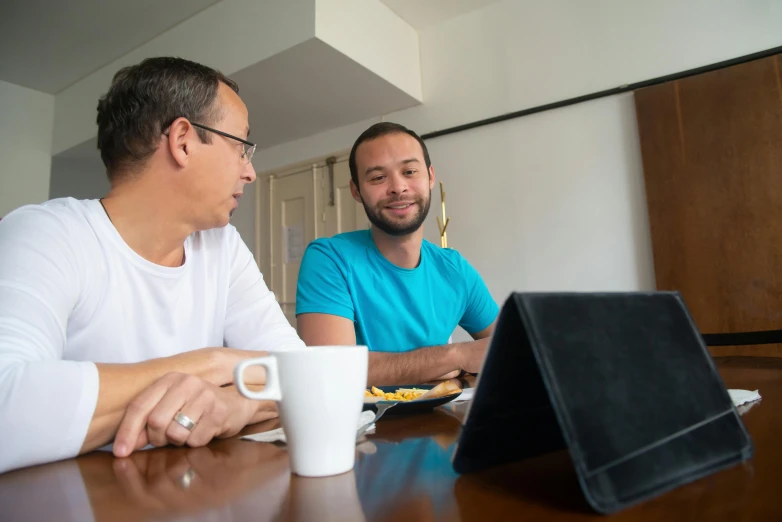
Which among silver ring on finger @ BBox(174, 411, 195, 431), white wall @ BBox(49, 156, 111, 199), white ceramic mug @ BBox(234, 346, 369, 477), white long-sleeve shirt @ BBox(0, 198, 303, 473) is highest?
white wall @ BBox(49, 156, 111, 199)

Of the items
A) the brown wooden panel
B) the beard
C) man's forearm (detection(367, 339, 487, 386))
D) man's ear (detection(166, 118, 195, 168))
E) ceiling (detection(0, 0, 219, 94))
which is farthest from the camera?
ceiling (detection(0, 0, 219, 94))

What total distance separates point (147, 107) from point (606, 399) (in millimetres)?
985

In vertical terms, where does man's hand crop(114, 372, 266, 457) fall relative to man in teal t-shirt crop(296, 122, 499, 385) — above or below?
below

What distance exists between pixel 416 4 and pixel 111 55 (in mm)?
2202

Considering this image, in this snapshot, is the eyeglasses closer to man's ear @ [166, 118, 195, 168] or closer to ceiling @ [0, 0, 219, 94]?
man's ear @ [166, 118, 195, 168]

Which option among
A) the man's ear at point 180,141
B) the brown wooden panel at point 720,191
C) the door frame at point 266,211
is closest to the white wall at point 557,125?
the brown wooden panel at point 720,191

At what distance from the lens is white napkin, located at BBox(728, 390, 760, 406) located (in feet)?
2.03

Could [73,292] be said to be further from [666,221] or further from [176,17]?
[176,17]

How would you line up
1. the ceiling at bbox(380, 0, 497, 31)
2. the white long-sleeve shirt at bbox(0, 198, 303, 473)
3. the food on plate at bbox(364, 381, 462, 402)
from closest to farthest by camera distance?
the white long-sleeve shirt at bbox(0, 198, 303, 473), the food on plate at bbox(364, 381, 462, 402), the ceiling at bbox(380, 0, 497, 31)

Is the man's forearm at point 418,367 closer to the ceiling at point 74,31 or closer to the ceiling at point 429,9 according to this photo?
the ceiling at point 429,9

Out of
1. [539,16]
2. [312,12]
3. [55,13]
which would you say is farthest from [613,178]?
[55,13]

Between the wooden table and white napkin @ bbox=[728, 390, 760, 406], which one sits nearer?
the wooden table

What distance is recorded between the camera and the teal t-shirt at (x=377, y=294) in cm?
142

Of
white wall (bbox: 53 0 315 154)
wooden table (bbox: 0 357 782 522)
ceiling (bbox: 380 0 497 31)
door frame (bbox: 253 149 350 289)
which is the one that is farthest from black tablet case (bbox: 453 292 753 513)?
door frame (bbox: 253 149 350 289)
